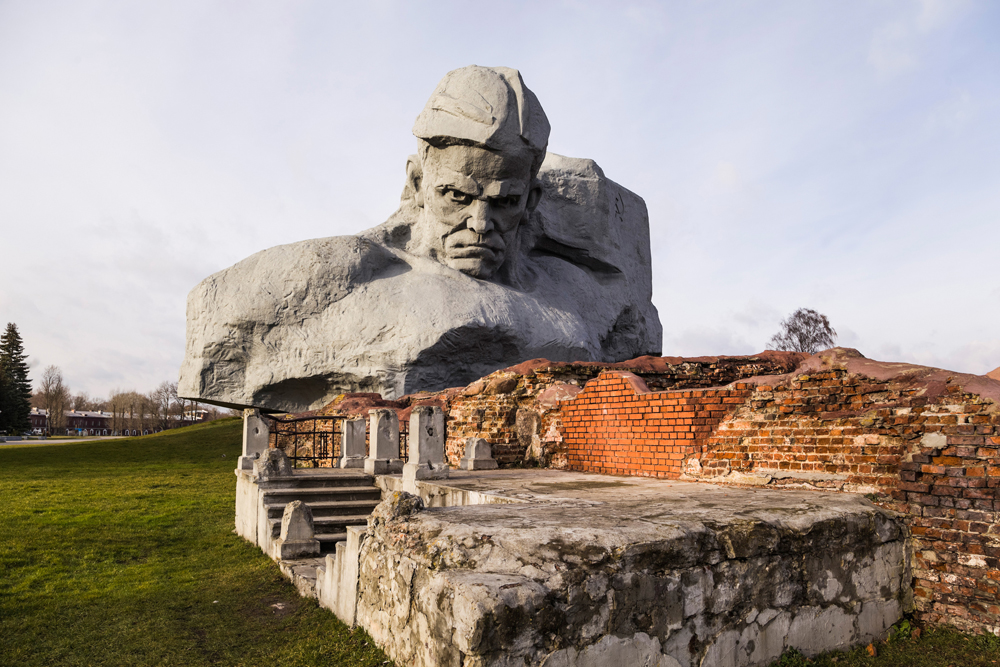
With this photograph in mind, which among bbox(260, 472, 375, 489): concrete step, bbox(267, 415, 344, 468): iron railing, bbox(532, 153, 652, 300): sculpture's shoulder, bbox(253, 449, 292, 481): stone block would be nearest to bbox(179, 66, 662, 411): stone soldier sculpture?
bbox(267, 415, 344, 468): iron railing

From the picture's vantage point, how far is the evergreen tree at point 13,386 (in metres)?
40.3

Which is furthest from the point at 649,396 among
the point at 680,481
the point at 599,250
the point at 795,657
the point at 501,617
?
the point at 599,250

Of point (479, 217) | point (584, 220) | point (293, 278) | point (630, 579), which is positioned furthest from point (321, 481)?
point (584, 220)

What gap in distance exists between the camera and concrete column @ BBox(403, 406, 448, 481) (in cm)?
694

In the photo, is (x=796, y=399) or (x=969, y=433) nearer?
(x=969, y=433)

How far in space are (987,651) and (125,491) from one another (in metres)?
12.8

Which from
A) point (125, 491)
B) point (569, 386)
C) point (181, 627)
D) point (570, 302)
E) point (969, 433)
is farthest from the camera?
point (570, 302)

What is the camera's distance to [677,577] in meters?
3.03

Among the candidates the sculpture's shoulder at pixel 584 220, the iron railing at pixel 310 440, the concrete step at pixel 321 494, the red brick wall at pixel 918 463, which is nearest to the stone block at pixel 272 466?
the concrete step at pixel 321 494

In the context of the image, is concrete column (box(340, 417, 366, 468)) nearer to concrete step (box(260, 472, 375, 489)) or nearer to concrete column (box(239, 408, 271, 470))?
concrete column (box(239, 408, 271, 470))

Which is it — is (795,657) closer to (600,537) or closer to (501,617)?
(600,537)

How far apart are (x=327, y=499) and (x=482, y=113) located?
38.0 feet

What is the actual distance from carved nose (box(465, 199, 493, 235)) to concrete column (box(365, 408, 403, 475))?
9.82m

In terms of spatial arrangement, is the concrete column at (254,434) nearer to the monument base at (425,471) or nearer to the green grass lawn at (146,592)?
the green grass lawn at (146,592)
